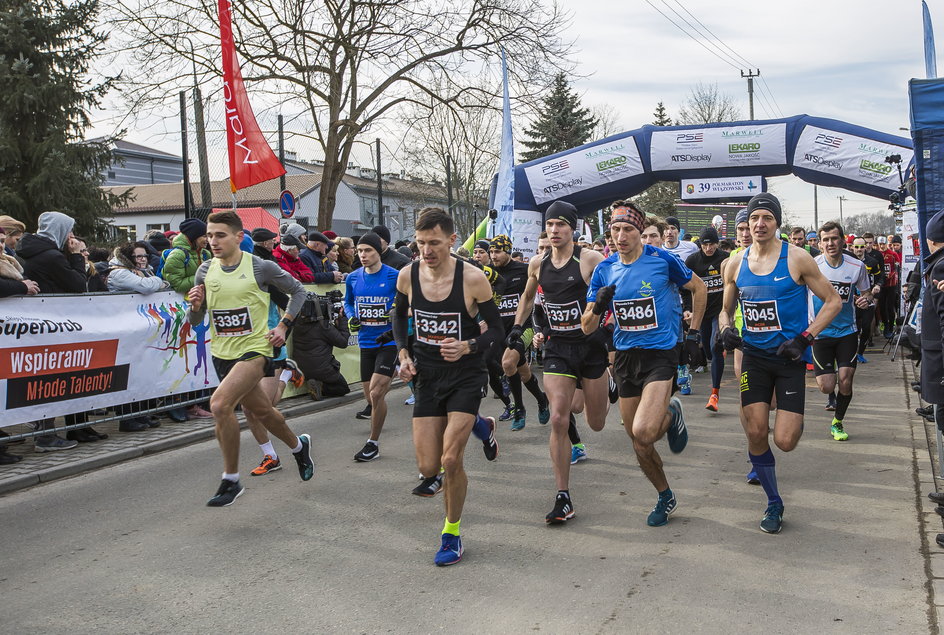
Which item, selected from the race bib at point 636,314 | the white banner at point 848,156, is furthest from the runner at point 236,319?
the white banner at point 848,156

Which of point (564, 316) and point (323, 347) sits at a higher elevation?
point (564, 316)

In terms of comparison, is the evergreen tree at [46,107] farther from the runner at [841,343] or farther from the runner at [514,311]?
the runner at [841,343]

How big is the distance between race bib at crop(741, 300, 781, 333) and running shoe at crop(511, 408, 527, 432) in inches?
151

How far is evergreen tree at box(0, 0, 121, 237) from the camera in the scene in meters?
22.0

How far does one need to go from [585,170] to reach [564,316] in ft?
39.8

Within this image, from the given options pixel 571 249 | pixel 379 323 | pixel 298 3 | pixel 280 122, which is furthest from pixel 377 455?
pixel 280 122

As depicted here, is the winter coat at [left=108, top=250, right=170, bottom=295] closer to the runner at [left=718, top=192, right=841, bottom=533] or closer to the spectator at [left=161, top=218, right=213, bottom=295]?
the spectator at [left=161, top=218, right=213, bottom=295]

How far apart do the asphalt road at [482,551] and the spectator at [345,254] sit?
4.74 meters

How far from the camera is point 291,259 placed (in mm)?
11102

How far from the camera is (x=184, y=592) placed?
457 cm

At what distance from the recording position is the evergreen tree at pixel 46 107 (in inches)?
864

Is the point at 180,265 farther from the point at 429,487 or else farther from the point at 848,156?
the point at 848,156

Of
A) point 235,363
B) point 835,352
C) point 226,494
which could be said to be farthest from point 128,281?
point 835,352

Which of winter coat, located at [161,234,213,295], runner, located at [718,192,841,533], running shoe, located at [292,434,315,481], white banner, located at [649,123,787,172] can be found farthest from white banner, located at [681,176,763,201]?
running shoe, located at [292,434,315,481]
